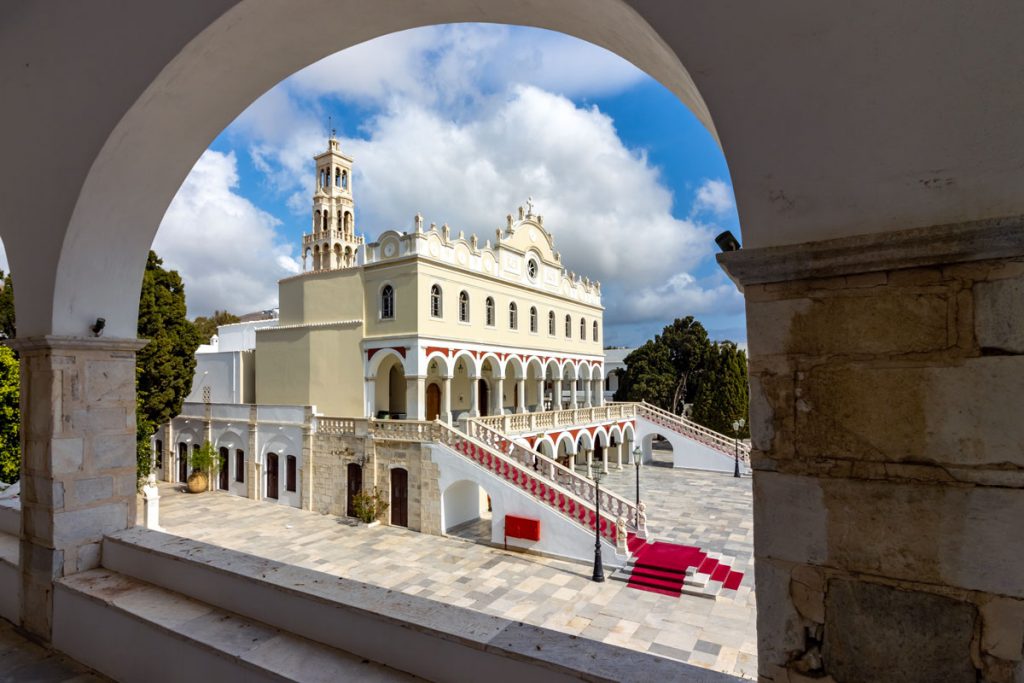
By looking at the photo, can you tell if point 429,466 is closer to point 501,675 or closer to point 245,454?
point 245,454

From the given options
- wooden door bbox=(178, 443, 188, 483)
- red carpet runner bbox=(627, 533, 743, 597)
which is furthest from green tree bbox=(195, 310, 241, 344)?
red carpet runner bbox=(627, 533, 743, 597)

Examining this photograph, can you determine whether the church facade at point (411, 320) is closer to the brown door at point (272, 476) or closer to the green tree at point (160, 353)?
the brown door at point (272, 476)

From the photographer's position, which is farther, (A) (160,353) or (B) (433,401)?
(B) (433,401)

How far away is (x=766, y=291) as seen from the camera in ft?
6.03

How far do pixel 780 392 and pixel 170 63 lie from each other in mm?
3498

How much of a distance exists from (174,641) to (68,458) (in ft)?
5.72

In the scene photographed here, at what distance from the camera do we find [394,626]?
254cm

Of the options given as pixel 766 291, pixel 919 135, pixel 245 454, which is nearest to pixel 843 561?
pixel 766 291

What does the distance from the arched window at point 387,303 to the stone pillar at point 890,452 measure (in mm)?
17456

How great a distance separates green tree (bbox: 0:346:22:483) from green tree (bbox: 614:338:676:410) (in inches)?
1107

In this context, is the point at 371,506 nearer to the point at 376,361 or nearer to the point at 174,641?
the point at 376,361

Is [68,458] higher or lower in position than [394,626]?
higher

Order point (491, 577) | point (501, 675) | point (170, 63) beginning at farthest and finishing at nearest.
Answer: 1. point (491, 577)
2. point (170, 63)
3. point (501, 675)

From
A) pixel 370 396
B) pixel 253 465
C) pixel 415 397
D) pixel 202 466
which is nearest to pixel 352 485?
pixel 370 396
